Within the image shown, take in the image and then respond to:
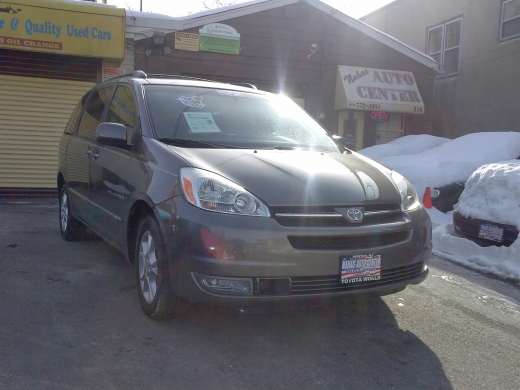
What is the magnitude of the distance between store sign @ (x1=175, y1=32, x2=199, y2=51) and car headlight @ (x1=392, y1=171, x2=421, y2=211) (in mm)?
9692

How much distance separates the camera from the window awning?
570 inches

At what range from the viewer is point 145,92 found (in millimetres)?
4816

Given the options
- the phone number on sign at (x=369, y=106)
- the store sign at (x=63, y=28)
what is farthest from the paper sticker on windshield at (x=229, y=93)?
the phone number on sign at (x=369, y=106)

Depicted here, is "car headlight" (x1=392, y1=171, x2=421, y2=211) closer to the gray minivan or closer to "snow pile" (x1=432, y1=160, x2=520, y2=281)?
the gray minivan

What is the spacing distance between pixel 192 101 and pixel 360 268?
2.10m

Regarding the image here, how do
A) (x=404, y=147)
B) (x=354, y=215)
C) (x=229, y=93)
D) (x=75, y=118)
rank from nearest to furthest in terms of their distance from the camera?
(x=354, y=215) → (x=229, y=93) → (x=75, y=118) → (x=404, y=147)

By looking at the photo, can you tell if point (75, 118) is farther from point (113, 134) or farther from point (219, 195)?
point (219, 195)

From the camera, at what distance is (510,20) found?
14594mm

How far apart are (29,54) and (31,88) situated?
637 millimetres

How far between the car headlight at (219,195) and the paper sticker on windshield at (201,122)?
0.90 meters

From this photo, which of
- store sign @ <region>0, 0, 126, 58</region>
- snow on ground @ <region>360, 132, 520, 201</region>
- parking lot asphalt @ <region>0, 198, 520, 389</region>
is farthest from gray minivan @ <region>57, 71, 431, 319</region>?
store sign @ <region>0, 0, 126, 58</region>

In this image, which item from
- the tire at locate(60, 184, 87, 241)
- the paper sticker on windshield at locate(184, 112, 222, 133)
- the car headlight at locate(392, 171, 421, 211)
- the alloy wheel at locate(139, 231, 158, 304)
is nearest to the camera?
the alloy wheel at locate(139, 231, 158, 304)

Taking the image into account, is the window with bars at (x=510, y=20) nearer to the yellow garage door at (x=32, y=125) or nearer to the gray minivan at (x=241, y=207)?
Result: the yellow garage door at (x=32, y=125)

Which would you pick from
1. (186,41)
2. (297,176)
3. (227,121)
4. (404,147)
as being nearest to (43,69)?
(186,41)
